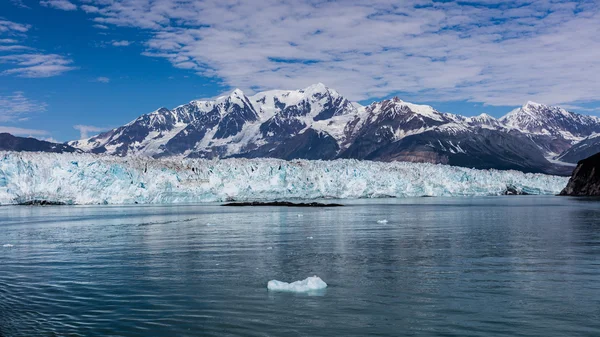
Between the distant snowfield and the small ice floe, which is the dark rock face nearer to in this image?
the distant snowfield

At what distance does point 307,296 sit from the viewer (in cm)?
1536

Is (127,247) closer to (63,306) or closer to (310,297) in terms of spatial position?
(63,306)

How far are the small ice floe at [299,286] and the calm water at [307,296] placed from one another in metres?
0.37

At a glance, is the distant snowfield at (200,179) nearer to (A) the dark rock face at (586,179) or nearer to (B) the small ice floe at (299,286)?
(A) the dark rock face at (586,179)

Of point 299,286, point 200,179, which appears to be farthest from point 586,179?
point 299,286

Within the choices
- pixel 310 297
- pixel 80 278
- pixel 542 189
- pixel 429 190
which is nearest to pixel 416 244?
pixel 310 297

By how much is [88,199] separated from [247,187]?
25771 mm

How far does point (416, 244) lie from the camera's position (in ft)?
92.0

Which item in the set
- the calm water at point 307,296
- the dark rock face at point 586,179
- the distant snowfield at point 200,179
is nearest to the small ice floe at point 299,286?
the calm water at point 307,296

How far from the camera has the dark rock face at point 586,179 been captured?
118m

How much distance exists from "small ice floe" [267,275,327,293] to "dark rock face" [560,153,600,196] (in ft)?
389

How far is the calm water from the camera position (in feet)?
40.6

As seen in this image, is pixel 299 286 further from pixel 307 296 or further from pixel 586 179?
pixel 586 179

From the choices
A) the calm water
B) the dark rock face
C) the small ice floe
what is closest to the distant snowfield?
the dark rock face
